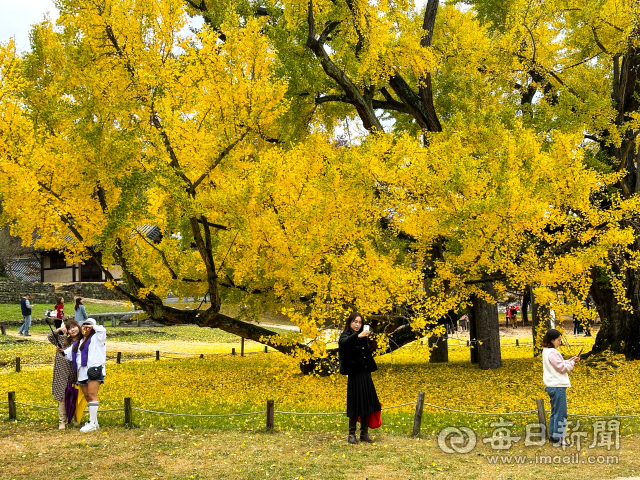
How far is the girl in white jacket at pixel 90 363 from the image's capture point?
743 cm

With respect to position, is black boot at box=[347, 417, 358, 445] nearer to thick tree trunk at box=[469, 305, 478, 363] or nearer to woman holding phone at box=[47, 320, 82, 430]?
woman holding phone at box=[47, 320, 82, 430]

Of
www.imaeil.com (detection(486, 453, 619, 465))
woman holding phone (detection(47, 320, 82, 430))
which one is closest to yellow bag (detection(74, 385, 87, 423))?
woman holding phone (detection(47, 320, 82, 430))

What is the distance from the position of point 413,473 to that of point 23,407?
6782 millimetres

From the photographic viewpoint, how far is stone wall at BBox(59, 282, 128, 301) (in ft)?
104

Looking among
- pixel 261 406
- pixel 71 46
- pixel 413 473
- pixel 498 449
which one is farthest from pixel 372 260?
pixel 71 46

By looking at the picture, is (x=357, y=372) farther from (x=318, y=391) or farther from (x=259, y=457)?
(x=318, y=391)

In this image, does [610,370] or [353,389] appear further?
[610,370]

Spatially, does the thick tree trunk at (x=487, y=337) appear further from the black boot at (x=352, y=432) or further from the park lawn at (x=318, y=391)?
the black boot at (x=352, y=432)

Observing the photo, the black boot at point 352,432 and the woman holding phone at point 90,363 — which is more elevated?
the woman holding phone at point 90,363

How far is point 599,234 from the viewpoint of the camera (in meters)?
10.7

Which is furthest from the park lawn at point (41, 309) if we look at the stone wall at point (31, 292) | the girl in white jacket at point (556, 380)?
the girl in white jacket at point (556, 380)

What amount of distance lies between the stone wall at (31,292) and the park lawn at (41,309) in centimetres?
57

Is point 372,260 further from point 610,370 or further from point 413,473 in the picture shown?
point 610,370

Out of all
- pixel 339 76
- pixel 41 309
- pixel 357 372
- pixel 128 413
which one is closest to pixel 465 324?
pixel 41 309
